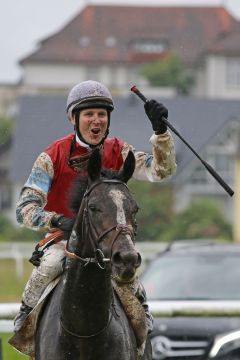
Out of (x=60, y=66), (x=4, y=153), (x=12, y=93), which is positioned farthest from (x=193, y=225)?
(x=12, y=93)

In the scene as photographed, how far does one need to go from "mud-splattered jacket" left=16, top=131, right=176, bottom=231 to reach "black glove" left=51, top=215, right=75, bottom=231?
21 cm

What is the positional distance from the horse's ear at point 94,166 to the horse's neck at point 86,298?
0.46m

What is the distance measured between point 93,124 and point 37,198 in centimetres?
51

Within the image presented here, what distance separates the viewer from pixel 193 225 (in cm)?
5325

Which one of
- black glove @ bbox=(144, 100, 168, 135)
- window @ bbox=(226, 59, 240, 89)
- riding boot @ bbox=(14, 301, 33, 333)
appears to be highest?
black glove @ bbox=(144, 100, 168, 135)

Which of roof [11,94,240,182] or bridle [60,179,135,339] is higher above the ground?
bridle [60,179,135,339]

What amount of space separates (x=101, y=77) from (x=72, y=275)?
124 metres

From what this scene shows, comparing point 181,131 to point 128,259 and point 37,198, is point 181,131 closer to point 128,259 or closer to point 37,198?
point 37,198

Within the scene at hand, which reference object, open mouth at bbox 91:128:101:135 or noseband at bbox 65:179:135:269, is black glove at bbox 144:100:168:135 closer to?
open mouth at bbox 91:128:101:135

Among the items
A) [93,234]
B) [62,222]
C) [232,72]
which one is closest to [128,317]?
[62,222]

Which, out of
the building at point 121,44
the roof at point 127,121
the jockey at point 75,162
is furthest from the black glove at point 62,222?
the building at point 121,44

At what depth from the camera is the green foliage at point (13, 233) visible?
4978 centimetres

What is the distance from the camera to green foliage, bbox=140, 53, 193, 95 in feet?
371

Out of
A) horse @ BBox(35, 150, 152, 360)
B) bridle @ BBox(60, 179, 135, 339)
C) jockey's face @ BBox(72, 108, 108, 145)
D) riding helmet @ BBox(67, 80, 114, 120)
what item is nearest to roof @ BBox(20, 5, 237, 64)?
riding helmet @ BBox(67, 80, 114, 120)
